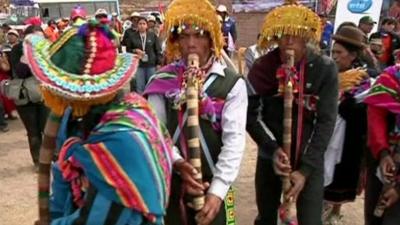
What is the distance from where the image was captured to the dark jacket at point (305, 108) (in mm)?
3307

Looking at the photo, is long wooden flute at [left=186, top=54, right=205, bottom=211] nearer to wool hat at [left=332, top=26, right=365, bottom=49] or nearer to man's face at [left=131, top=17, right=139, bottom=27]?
wool hat at [left=332, top=26, right=365, bottom=49]

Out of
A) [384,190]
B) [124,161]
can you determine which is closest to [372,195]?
[384,190]

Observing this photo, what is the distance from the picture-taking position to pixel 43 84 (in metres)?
1.96

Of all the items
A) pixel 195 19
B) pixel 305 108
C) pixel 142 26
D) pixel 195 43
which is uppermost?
pixel 195 19

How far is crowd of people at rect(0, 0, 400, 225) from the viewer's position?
194 centimetres

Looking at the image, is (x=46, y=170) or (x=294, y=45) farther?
(x=294, y=45)

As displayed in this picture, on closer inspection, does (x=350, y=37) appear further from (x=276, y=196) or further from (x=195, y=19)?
(x=195, y=19)

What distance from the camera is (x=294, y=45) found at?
329 cm

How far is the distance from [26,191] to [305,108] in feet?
12.3

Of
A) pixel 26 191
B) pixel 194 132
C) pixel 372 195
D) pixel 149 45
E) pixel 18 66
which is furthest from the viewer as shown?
pixel 149 45

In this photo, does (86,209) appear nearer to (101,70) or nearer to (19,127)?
(101,70)

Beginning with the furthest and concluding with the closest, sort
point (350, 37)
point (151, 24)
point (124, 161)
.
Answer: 1. point (151, 24)
2. point (350, 37)
3. point (124, 161)

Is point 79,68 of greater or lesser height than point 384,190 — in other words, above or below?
above

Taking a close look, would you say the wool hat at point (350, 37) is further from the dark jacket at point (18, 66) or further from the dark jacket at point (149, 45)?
the dark jacket at point (149, 45)
